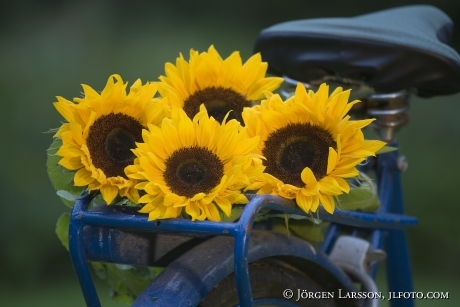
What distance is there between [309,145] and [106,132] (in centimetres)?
33

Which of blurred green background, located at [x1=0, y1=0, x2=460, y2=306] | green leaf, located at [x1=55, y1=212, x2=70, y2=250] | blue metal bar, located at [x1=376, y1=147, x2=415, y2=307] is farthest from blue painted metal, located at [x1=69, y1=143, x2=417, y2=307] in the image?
blurred green background, located at [x1=0, y1=0, x2=460, y2=306]

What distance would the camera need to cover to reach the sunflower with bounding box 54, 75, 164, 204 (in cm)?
136

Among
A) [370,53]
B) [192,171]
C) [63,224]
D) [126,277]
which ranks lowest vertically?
[126,277]

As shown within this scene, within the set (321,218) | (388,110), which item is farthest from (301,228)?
(388,110)

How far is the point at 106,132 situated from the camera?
1.39m

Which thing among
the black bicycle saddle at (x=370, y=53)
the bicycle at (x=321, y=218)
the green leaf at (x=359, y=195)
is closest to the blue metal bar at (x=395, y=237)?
the bicycle at (x=321, y=218)

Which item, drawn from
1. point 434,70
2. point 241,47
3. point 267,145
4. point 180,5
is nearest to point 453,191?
point 241,47

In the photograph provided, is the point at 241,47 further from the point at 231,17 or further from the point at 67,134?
the point at 67,134

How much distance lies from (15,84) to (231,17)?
1522 mm

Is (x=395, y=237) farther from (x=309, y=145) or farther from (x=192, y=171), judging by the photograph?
(x=192, y=171)

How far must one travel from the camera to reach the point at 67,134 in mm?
1352

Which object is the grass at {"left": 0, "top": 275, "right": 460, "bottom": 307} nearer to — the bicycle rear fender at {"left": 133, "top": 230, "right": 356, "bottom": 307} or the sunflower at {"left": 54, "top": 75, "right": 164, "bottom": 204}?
the bicycle rear fender at {"left": 133, "top": 230, "right": 356, "bottom": 307}

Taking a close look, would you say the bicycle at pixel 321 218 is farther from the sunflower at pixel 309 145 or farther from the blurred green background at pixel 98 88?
the blurred green background at pixel 98 88

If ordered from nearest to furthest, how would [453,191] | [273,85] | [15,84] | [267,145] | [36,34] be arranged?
1. [267,145]
2. [273,85]
3. [453,191]
4. [15,84]
5. [36,34]
